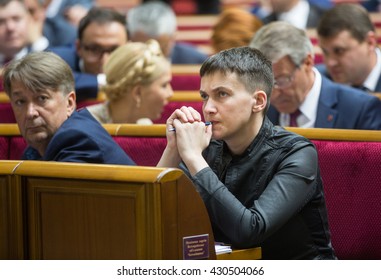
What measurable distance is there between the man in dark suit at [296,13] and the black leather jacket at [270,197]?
4.42 meters

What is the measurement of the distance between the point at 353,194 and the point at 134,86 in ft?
5.34

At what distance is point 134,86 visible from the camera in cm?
462

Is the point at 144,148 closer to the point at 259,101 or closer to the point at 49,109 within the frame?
the point at 49,109

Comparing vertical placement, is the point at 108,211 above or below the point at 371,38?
below

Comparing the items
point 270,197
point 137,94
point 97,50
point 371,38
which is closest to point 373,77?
point 371,38

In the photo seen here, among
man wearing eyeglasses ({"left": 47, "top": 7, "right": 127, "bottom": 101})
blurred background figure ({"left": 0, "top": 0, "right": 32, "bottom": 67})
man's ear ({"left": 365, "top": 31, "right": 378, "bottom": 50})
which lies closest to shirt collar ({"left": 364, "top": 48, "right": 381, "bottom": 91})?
man's ear ({"left": 365, "top": 31, "right": 378, "bottom": 50})

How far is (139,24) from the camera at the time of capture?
6641 millimetres

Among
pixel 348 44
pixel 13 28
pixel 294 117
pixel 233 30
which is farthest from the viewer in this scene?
pixel 13 28

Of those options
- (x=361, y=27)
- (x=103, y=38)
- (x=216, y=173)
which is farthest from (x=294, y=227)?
(x=103, y=38)

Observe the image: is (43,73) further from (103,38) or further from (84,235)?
(103,38)

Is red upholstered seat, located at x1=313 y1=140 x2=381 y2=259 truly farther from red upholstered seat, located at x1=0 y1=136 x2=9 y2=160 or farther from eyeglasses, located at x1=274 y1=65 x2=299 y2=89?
red upholstered seat, located at x1=0 y1=136 x2=9 y2=160

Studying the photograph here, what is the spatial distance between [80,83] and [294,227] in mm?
2656

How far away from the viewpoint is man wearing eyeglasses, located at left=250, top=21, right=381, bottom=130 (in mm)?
4254

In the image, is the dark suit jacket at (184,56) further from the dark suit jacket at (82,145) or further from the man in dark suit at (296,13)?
the dark suit jacket at (82,145)
